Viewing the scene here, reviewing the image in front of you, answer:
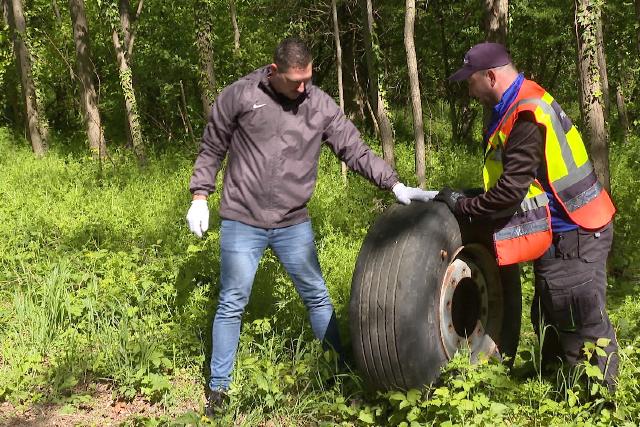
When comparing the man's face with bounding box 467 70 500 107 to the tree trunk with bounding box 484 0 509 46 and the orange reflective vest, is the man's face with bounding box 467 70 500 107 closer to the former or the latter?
the orange reflective vest

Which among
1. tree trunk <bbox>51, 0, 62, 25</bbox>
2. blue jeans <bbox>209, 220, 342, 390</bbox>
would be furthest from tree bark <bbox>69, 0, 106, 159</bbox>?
blue jeans <bbox>209, 220, 342, 390</bbox>

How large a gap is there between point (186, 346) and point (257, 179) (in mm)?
1550

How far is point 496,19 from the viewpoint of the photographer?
263 inches

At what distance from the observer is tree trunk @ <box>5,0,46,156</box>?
51.0 feet

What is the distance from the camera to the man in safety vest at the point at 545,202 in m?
3.09

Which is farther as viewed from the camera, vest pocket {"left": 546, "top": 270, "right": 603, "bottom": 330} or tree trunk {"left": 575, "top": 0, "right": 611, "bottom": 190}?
tree trunk {"left": 575, "top": 0, "right": 611, "bottom": 190}

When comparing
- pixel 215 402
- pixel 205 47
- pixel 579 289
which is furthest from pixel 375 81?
pixel 215 402

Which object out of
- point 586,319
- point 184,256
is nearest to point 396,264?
point 586,319

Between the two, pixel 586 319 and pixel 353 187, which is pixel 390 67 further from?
pixel 586 319

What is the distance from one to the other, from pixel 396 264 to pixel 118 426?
6.55 feet

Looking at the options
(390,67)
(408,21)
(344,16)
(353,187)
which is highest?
(344,16)

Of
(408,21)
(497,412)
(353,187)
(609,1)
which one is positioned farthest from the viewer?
(609,1)

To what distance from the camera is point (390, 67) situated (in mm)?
16281

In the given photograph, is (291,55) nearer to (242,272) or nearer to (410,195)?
(410,195)
